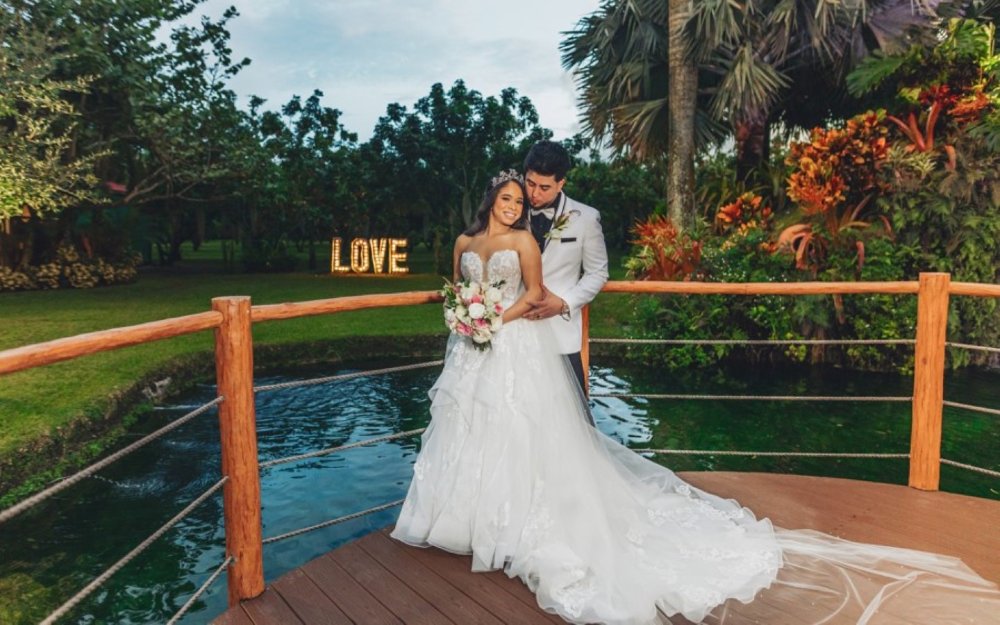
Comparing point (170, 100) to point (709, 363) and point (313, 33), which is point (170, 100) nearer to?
point (709, 363)

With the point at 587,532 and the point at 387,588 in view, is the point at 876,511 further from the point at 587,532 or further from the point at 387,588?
the point at 387,588

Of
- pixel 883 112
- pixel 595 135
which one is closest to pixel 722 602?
pixel 883 112

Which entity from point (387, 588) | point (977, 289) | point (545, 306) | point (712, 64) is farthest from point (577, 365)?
point (712, 64)

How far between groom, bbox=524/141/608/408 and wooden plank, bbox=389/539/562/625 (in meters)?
1.07

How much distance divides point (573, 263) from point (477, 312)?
0.74m

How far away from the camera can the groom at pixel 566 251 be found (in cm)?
345

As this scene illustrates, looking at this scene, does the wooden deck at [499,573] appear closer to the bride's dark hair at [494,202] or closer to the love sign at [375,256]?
the bride's dark hair at [494,202]

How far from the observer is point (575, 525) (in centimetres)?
289

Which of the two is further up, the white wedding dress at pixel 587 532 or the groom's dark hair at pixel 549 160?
the groom's dark hair at pixel 549 160

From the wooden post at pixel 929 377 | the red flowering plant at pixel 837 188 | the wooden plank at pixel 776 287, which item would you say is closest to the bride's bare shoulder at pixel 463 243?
the wooden plank at pixel 776 287

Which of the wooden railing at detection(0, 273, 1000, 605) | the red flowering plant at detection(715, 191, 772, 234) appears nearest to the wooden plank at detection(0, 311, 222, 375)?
the wooden railing at detection(0, 273, 1000, 605)

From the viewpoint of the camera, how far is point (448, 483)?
10.0 feet

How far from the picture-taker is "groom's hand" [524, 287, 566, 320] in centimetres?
320

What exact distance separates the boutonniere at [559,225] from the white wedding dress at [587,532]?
1.24ft
